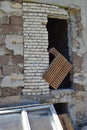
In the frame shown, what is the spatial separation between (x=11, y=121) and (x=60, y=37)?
304 cm

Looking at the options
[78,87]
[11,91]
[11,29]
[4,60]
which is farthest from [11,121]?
[78,87]

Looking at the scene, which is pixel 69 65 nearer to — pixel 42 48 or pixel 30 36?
pixel 42 48

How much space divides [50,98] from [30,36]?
4.44 feet

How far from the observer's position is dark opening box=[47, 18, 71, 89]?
5715mm

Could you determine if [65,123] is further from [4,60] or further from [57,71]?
[4,60]

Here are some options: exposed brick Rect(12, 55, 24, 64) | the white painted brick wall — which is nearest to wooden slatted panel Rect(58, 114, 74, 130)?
the white painted brick wall

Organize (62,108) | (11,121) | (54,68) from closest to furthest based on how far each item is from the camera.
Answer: (11,121)
(54,68)
(62,108)

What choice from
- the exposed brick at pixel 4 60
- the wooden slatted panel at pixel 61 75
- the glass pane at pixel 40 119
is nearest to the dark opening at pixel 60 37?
the wooden slatted panel at pixel 61 75

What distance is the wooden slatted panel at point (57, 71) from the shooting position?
197 inches

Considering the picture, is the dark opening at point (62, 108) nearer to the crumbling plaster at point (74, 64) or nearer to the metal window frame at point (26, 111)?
the crumbling plaster at point (74, 64)

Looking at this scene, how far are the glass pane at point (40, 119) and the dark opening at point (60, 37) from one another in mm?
1730

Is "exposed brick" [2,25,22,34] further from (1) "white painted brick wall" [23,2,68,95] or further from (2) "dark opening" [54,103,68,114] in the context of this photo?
(2) "dark opening" [54,103,68,114]

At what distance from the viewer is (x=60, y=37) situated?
6.07 m

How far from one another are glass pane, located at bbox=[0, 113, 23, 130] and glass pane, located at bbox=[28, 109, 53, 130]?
0.61ft
